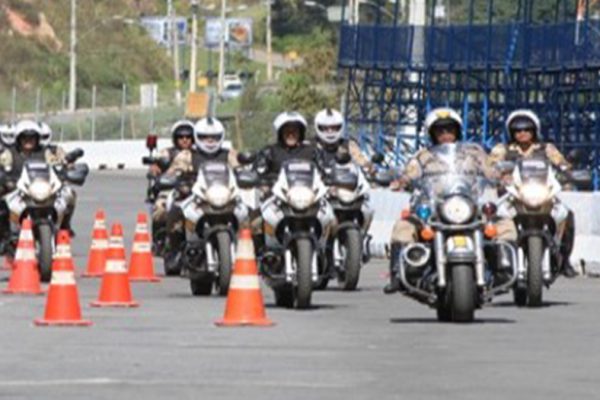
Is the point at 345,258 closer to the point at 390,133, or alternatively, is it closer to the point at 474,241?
the point at 474,241

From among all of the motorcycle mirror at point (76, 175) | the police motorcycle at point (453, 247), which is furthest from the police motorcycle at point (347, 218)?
the police motorcycle at point (453, 247)

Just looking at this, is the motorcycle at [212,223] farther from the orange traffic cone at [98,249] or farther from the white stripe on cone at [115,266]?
the orange traffic cone at [98,249]

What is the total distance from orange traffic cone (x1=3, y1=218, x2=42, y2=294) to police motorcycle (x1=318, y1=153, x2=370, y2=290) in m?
2.51

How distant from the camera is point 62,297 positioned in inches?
739

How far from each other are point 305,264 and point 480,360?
506 centimetres

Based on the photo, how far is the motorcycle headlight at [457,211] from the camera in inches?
753

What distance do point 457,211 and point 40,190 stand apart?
8.02 m

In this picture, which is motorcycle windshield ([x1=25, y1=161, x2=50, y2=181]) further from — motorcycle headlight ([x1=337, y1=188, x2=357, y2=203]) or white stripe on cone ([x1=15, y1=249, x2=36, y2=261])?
white stripe on cone ([x1=15, y1=249, x2=36, y2=261])

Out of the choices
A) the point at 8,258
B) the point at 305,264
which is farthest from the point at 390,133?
the point at 305,264

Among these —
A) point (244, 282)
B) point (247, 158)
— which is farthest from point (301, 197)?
point (244, 282)

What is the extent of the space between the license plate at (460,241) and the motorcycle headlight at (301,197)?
2856mm

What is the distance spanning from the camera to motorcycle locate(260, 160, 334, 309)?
69.1ft

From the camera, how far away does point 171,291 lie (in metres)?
24.9

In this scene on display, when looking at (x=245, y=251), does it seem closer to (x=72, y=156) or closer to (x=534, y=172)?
(x=534, y=172)
